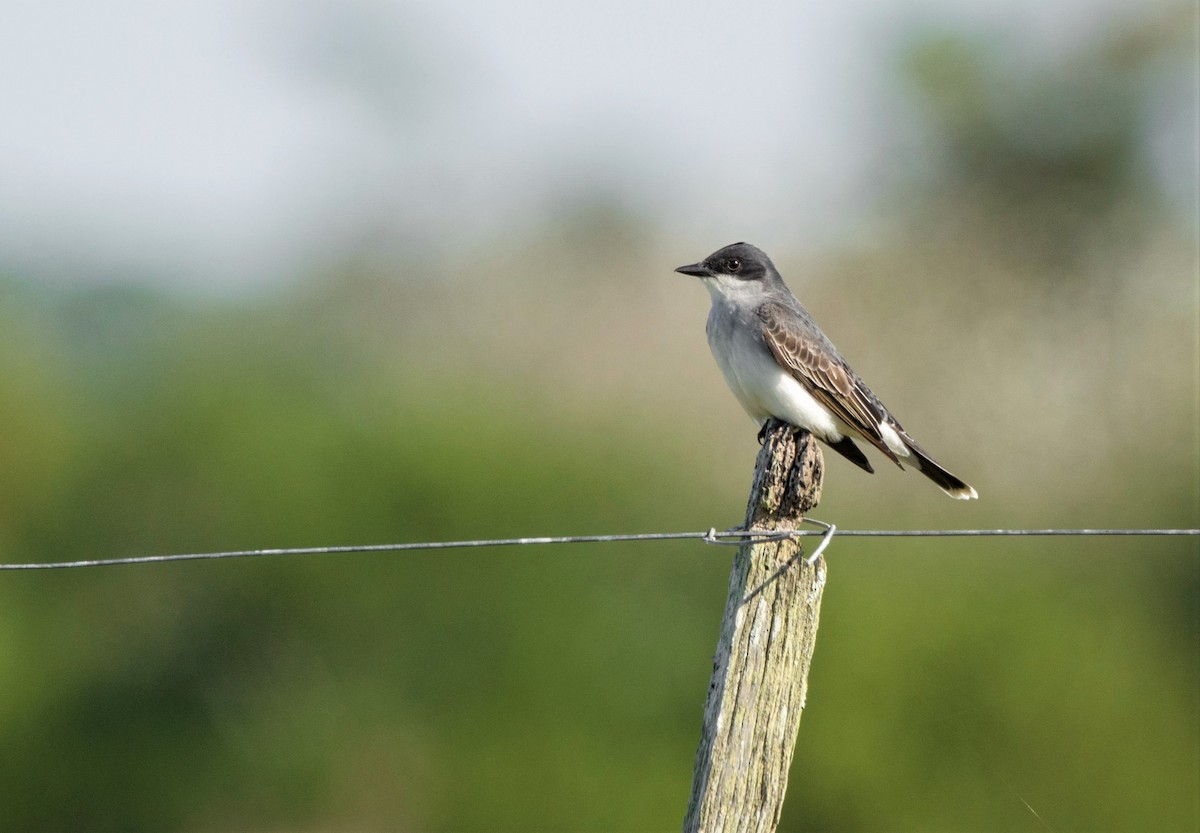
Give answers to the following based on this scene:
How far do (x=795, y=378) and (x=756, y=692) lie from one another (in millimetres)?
3369

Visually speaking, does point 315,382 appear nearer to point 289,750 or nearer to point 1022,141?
point 289,750

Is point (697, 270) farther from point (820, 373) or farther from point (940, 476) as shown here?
point (940, 476)

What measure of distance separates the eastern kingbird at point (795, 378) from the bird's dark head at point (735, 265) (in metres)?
0.04

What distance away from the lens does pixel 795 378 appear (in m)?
7.20

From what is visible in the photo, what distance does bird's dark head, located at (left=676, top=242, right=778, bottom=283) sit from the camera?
7.87m

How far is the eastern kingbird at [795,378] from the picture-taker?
23.5 feet

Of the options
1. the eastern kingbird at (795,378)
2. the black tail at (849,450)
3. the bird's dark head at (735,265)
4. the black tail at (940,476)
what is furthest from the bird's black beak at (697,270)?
the black tail at (940,476)

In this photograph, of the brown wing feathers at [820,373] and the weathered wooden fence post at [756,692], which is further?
the brown wing feathers at [820,373]

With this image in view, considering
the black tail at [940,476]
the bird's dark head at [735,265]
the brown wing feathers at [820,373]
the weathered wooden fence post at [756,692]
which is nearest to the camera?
the weathered wooden fence post at [756,692]

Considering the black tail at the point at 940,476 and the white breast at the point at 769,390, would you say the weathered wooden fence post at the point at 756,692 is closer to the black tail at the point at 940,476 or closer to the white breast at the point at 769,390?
the white breast at the point at 769,390

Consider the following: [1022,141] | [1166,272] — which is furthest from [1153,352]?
[1022,141]

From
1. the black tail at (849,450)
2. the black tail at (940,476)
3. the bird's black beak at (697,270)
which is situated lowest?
the black tail at (940,476)

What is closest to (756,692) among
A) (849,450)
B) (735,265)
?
(849,450)

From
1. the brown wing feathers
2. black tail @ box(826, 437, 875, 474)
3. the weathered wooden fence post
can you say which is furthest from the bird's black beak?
the weathered wooden fence post
